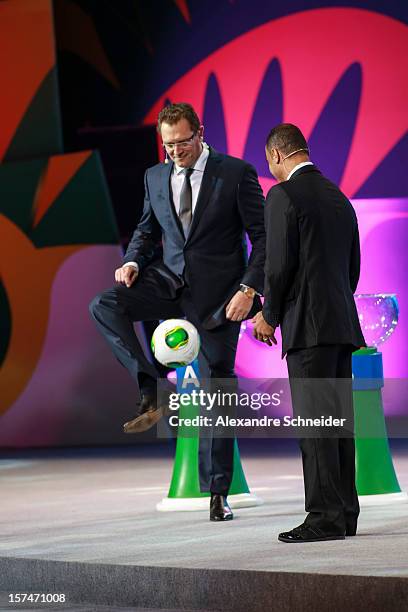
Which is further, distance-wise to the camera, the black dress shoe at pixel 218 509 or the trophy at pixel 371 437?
the trophy at pixel 371 437

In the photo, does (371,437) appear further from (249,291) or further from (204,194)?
(204,194)

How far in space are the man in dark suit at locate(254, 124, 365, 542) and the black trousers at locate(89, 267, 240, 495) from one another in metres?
0.75

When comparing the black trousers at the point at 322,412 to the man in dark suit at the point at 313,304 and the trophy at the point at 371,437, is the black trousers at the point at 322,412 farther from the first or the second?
the trophy at the point at 371,437

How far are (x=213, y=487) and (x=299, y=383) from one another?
1008 millimetres

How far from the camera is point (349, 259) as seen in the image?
4.35 meters

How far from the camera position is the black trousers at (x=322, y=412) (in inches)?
166

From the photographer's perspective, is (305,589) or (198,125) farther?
(198,125)

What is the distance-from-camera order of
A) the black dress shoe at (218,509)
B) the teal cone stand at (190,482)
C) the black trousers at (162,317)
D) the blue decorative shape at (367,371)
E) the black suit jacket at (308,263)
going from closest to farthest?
the black suit jacket at (308,263)
the black trousers at (162,317)
the black dress shoe at (218,509)
the teal cone stand at (190,482)
the blue decorative shape at (367,371)

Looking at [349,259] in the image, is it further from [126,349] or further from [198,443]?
[198,443]

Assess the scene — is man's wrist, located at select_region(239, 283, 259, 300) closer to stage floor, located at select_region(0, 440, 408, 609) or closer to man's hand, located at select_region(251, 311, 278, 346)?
man's hand, located at select_region(251, 311, 278, 346)

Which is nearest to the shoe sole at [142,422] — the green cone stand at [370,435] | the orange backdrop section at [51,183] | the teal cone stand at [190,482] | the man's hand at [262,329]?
the man's hand at [262,329]

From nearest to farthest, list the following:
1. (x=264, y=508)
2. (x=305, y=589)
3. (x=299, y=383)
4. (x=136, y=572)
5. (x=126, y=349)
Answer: (x=305, y=589) < (x=136, y=572) < (x=299, y=383) < (x=126, y=349) < (x=264, y=508)

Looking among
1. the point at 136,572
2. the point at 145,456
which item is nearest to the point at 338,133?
the point at 145,456

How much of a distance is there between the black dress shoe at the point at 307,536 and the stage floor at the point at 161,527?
0.16 feet
